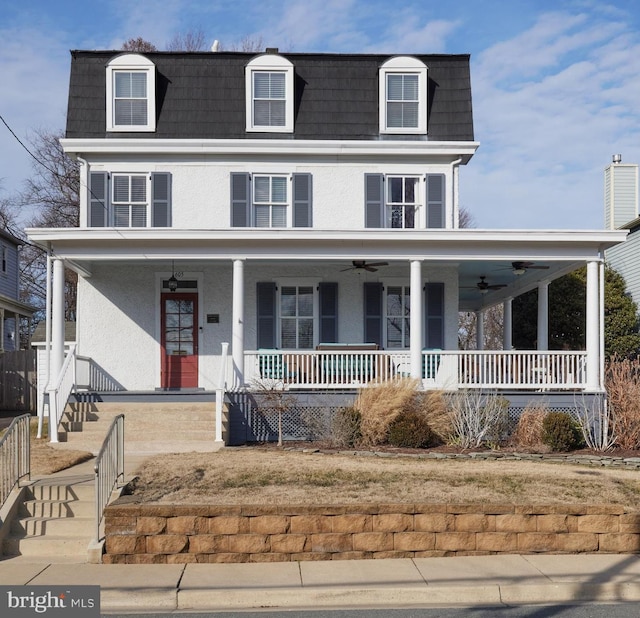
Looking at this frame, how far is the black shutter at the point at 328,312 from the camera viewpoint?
17.9m

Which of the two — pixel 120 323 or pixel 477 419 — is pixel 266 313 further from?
pixel 477 419

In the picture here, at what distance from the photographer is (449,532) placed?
27.2 feet

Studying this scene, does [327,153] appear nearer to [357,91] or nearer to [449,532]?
[357,91]

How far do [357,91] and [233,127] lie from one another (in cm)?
310

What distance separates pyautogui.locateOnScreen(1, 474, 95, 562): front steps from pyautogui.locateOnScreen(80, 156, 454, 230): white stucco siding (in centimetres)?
931

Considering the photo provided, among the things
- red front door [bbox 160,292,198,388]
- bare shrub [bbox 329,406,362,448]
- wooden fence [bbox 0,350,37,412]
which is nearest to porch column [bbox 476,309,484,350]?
red front door [bbox 160,292,198,388]

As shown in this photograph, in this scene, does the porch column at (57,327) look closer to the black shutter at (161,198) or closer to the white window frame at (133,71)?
the black shutter at (161,198)

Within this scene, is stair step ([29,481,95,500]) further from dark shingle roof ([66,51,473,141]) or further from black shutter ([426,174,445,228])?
black shutter ([426,174,445,228])

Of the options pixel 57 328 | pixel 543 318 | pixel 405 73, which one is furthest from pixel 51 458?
pixel 543 318

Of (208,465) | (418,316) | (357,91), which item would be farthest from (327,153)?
(208,465)

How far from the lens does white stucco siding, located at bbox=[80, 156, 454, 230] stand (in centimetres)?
1789

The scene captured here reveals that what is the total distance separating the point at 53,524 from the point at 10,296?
24082mm

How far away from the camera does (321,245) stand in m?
15.7

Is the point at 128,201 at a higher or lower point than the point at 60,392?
higher
